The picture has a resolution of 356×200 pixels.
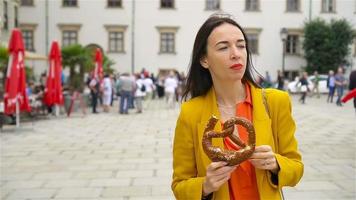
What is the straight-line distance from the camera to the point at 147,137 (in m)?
11.2

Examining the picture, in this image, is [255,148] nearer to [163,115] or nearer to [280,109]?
[280,109]

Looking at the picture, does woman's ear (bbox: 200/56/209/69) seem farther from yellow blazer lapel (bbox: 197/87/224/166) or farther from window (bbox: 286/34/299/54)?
window (bbox: 286/34/299/54)

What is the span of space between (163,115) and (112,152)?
806 cm

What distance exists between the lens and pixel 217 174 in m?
1.82

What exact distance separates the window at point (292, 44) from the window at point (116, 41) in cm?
1379

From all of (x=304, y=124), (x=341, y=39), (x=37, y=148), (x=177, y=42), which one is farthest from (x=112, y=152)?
(x=341, y=39)

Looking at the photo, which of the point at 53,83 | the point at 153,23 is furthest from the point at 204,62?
the point at 153,23

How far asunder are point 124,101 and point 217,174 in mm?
16151

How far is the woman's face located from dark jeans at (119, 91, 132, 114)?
1550 centimetres

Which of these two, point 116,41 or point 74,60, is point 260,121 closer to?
point 74,60

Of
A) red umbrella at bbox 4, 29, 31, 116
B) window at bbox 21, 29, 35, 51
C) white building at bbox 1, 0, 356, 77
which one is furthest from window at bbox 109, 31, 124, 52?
red umbrella at bbox 4, 29, 31, 116

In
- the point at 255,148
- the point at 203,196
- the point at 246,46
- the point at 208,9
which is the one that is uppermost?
the point at 208,9

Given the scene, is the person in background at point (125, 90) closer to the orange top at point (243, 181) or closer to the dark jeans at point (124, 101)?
the dark jeans at point (124, 101)

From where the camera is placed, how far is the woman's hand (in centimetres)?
180
